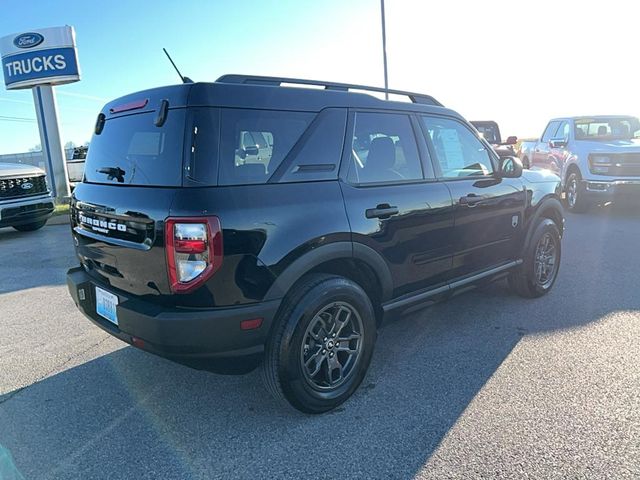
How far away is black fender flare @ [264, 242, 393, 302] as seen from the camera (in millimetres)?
2545

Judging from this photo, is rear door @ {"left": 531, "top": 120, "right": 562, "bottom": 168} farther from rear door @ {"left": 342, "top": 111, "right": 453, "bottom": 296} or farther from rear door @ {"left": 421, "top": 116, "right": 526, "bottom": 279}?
rear door @ {"left": 342, "top": 111, "right": 453, "bottom": 296}

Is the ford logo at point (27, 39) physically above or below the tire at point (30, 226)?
above

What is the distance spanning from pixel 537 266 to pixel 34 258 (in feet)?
24.1

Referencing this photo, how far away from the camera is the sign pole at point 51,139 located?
1469 centimetres

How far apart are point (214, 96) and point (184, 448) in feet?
6.32

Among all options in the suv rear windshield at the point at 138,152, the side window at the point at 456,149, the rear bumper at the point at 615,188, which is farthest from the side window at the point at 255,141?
the rear bumper at the point at 615,188

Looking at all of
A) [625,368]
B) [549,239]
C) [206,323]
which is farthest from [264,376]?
[549,239]

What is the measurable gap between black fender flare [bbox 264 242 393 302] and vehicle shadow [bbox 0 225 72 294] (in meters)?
→ 4.58

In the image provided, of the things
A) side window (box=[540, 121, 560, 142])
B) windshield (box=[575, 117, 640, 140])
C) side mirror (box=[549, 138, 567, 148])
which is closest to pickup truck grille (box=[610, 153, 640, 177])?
windshield (box=[575, 117, 640, 140])

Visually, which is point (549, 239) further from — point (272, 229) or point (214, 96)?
point (214, 96)

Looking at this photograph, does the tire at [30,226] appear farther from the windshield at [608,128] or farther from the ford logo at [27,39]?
the windshield at [608,128]

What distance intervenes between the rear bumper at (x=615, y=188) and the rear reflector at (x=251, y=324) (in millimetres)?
9126

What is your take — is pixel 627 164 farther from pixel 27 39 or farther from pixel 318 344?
pixel 27 39

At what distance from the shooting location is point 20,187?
9164 mm
